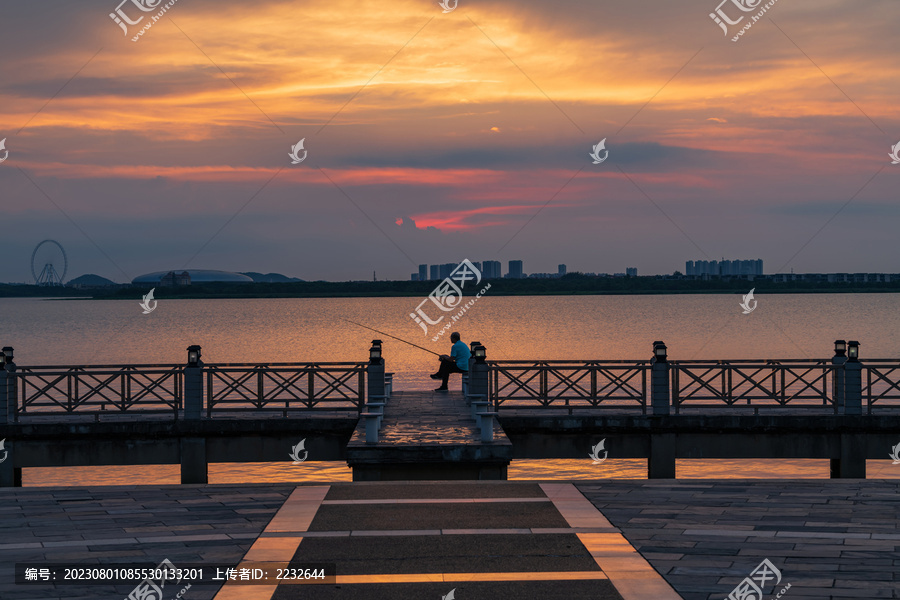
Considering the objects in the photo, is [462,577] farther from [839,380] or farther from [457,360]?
[457,360]

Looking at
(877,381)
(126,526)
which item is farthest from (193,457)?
(877,381)

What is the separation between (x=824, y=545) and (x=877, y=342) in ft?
309

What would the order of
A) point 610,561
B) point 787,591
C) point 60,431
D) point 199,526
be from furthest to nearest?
point 60,431 < point 199,526 < point 610,561 < point 787,591

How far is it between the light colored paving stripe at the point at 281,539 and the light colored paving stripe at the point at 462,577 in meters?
0.39

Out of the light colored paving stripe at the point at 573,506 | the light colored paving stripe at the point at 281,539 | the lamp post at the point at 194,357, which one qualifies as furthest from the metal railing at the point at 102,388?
the light colored paving stripe at the point at 573,506

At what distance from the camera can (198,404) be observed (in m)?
19.5

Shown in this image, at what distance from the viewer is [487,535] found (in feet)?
29.5

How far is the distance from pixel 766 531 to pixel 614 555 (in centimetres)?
188

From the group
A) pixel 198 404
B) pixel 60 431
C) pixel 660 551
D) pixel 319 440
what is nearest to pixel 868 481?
pixel 660 551

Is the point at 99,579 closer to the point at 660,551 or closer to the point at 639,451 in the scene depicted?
the point at 660,551

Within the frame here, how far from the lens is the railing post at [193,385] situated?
756 inches

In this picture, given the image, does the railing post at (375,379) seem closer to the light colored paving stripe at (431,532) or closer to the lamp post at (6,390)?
the lamp post at (6,390)

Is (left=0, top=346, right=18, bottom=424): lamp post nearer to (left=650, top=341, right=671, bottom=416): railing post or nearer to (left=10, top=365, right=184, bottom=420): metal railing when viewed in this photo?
(left=10, top=365, right=184, bottom=420): metal railing

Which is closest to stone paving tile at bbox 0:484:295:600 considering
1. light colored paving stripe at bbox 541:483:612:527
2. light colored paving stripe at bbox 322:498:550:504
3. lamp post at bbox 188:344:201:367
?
light colored paving stripe at bbox 322:498:550:504
